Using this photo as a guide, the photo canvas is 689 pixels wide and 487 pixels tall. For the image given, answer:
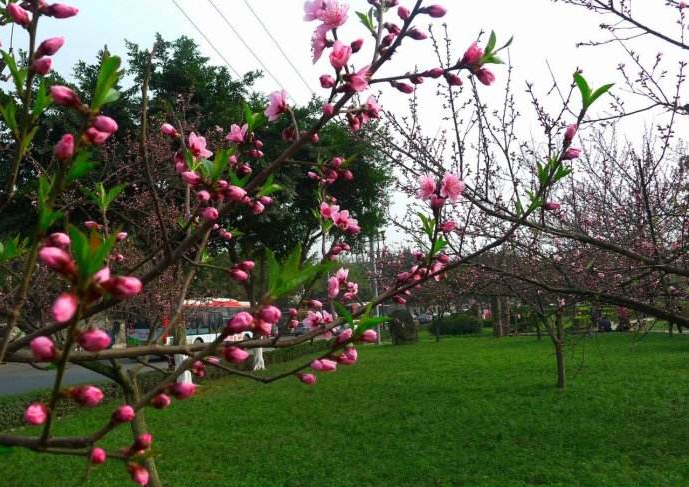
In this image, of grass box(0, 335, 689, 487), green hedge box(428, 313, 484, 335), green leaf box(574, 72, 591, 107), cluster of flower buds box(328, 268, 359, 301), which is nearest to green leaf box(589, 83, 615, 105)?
green leaf box(574, 72, 591, 107)

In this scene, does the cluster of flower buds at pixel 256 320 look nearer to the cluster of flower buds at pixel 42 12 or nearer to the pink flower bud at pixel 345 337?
the pink flower bud at pixel 345 337

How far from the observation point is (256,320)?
1080 millimetres

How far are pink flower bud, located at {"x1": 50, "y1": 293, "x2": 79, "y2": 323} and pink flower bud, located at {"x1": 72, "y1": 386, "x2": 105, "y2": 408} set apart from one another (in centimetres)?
20

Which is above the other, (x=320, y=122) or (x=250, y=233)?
(x=250, y=233)

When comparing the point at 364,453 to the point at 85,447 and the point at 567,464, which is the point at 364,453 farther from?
the point at 85,447

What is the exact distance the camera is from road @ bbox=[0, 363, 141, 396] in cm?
1259

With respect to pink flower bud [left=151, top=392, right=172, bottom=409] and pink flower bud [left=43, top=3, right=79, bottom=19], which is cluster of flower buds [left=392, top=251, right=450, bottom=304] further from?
pink flower bud [left=43, top=3, right=79, bottom=19]

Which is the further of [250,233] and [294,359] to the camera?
[294,359]

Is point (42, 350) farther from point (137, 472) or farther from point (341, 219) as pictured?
point (341, 219)

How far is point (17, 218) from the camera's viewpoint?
30.9ft

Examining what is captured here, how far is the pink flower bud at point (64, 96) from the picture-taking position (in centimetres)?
98

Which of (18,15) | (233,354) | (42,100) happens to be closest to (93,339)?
(233,354)

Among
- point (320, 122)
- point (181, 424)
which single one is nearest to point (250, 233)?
point (181, 424)

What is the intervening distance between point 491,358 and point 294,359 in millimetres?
7166
